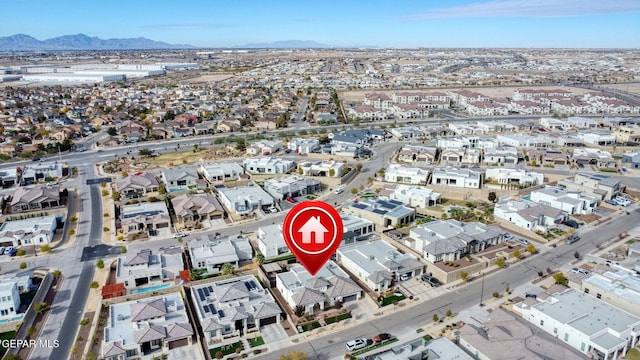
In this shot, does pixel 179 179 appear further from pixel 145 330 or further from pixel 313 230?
pixel 313 230

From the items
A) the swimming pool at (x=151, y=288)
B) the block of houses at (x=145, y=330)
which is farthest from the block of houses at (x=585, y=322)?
the swimming pool at (x=151, y=288)

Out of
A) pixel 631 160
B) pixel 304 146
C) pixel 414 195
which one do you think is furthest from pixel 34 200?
pixel 631 160

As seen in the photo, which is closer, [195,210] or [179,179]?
[195,210]

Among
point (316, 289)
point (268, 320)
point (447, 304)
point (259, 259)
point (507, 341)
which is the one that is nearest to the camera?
point (507, 341)

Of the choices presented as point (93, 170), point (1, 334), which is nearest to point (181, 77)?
point (93, 170)

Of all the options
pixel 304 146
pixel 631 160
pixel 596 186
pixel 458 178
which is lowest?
pixel 596 186

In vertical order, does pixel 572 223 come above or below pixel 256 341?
above

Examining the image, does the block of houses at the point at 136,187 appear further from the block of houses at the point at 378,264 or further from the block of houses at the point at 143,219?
the block of houses at the point at 378,264
